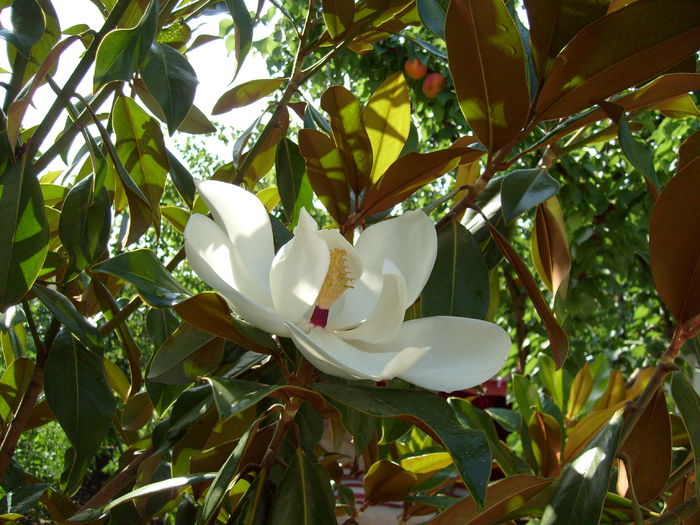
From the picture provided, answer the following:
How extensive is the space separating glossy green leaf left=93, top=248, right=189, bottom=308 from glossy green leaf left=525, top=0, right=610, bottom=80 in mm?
334

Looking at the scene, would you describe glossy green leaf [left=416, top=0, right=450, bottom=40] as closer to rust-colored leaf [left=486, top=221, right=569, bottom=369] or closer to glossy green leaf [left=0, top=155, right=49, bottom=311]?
rust-colored leaf [left=486, top=221, right=569, bottom=369]

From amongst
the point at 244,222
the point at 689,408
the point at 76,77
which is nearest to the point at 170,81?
the point at 76,77

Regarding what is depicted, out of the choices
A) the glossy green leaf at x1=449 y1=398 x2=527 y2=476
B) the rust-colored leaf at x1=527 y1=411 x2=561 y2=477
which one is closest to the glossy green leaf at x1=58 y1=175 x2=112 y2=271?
the glossy green leaf at x1=449 y1=398 x2=527 y2=476

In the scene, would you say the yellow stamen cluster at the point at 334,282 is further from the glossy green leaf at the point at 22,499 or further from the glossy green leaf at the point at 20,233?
the glossy green leaf at the point at 22,499

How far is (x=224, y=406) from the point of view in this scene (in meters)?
0.41

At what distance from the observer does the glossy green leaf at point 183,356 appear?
0.57 m

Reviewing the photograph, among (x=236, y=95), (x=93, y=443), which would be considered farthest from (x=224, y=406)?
(x=236, y=95)

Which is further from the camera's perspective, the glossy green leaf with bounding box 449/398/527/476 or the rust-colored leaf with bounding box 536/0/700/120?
the glossy green leaf with bounding box 449/398/527/476

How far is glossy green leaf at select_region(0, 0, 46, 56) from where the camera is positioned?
547mm

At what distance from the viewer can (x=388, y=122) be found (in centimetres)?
70

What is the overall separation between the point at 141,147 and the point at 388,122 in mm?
296

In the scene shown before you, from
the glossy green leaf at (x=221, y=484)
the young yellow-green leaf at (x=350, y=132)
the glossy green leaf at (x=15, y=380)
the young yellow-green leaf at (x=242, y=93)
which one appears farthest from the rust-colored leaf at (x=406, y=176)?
the glossy green leaf at (x=15, y=380)

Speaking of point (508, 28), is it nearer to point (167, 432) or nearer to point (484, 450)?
point (484, 450)

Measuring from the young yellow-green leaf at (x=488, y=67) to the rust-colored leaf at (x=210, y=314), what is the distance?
25 cm
